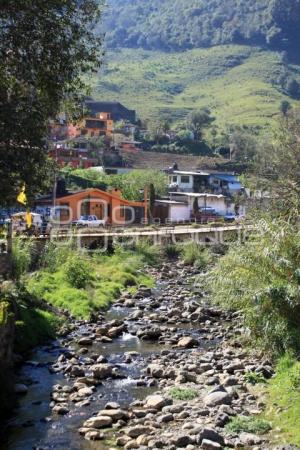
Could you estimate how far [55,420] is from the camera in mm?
14078

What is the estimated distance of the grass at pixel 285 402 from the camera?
40.5 ft

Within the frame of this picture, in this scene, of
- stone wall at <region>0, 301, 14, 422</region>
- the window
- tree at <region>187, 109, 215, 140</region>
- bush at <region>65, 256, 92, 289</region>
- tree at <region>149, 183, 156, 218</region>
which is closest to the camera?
stone wall at <region>0, 301, 14, 422</region>

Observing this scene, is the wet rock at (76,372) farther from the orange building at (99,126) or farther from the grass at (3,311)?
the orange building at (99,126)

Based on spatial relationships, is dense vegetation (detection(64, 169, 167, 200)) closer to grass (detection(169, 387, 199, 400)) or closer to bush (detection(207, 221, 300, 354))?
bush (detection(207, 221, 300, 354))

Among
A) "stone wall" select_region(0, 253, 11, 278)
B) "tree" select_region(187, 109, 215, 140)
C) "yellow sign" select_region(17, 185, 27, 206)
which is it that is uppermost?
"tree" select_region(187, 109, 215, 140)

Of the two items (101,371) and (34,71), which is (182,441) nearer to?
(101,371)

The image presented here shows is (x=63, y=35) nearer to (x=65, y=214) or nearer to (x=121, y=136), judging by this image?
(x=65, y=214)

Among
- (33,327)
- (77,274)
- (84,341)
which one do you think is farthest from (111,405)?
(77,274)

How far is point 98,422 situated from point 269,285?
17.6ft

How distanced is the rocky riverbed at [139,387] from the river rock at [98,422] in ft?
0.07

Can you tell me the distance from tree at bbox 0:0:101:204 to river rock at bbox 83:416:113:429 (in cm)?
506

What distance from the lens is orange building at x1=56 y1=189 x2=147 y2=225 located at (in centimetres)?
5688

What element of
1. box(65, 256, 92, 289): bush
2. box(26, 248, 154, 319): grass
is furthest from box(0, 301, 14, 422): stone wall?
box(65, 256, 92, 289): bush

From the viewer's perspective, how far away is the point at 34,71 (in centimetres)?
1357
